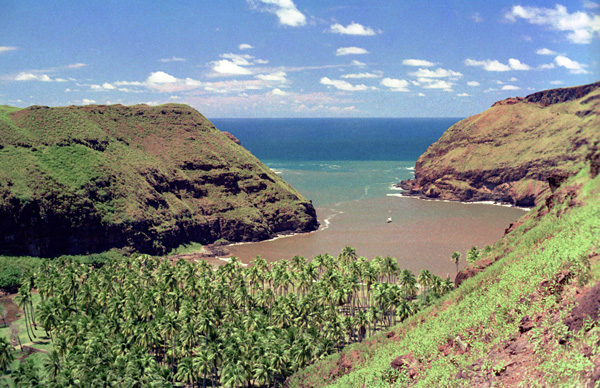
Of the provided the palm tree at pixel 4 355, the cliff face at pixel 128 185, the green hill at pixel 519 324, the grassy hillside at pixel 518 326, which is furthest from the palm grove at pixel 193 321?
the cliff face at pixel 128 185

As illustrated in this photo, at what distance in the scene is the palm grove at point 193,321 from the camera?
51594 mm

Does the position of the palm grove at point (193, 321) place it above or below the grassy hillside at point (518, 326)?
below

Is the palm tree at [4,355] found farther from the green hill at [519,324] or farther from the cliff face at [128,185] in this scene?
the cliff face at [128,185]

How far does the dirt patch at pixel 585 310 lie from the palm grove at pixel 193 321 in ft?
117

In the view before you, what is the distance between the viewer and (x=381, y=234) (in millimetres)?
146625

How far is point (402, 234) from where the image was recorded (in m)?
146

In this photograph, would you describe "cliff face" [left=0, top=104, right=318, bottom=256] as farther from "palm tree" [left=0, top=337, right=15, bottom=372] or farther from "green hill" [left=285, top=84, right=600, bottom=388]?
"green hill" [left=285, top=84, right=600, bottom=388]

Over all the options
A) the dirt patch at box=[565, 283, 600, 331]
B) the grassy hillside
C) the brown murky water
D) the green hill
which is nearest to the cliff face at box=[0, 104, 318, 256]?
the brown murky water

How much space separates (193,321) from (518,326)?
150ft

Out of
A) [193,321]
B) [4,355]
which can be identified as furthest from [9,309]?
[193,321]

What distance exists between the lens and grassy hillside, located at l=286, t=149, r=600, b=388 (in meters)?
22.5

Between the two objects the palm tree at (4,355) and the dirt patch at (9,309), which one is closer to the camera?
the palm tree at (4,355)

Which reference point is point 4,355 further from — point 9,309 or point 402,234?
point 402,234

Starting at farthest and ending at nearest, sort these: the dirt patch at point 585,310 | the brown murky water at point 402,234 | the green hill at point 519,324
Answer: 1. the brown murky water at point 402,234
2. the green hill at point 519,324
3. the dirt patch at point 585,310
